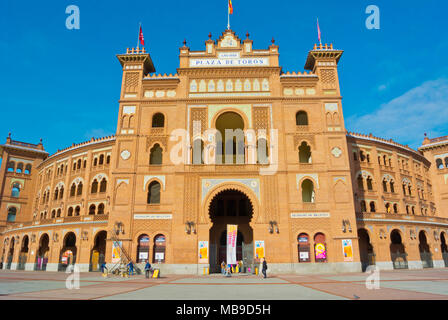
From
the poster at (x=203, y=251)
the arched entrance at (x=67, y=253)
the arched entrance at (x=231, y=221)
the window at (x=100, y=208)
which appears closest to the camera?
the poster at (x=203, y=251)

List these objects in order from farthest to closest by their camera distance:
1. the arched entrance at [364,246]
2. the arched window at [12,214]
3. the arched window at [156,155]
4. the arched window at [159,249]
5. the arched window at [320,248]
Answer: the arched window at [12,214] → the arched entrance at [364,246] → the arched window at [156,155] → the arched window at [159,249] → the arched window at [320,248]

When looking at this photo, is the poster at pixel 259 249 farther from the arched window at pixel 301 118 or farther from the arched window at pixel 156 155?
the arched window at pixel 301 118

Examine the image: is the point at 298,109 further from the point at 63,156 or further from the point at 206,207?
the point at 63,156

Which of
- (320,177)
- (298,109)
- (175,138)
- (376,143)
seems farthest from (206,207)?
(376,143)

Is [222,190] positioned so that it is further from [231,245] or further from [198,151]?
[231,245]

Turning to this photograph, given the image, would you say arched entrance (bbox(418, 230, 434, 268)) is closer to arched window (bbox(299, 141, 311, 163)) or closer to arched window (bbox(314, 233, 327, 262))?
arched window (bbox(314, 233, 327, 262))

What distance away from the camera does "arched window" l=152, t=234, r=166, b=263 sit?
28.2 metres

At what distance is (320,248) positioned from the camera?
92.2 feet

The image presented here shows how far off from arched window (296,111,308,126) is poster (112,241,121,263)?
21752 mm

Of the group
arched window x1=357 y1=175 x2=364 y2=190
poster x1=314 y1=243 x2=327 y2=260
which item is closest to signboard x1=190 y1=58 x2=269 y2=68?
poster x1=314 y1=243 x2=327 y2=260

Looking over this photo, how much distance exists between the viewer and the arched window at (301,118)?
32.8m

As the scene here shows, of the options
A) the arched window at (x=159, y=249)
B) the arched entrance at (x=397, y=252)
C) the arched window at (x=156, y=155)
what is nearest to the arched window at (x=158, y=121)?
the arched window at (x=156, y=155)

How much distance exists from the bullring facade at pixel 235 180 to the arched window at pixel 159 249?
0.09 metres
